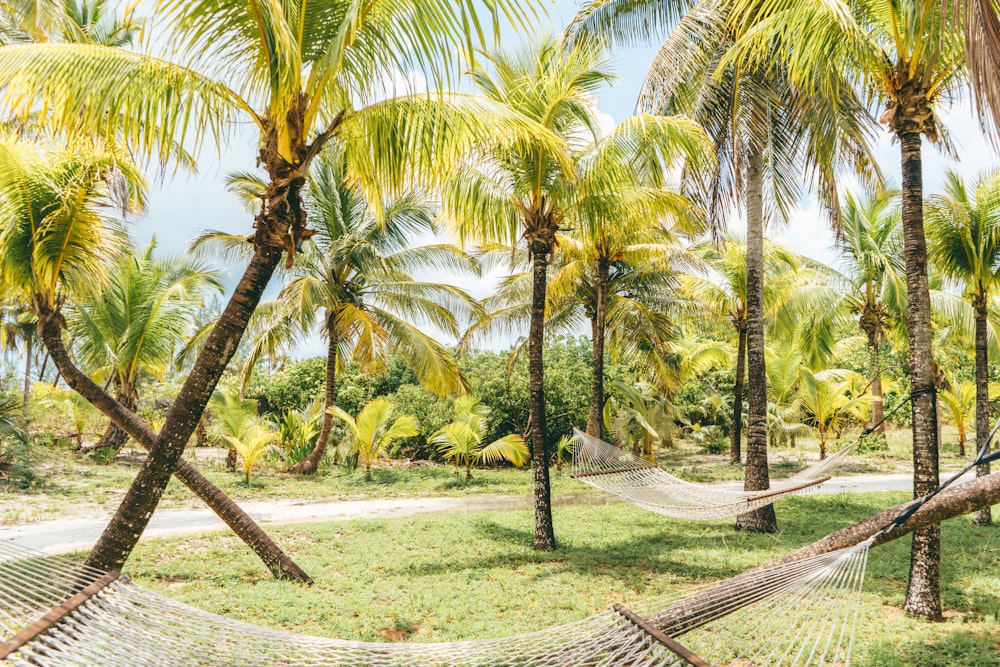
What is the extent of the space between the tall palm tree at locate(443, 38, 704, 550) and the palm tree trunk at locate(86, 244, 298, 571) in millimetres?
3151

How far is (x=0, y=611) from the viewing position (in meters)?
2.24

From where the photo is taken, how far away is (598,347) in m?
10.2

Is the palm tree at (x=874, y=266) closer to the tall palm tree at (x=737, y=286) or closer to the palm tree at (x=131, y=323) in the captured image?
the tall palm tree at (x=737, y=286)

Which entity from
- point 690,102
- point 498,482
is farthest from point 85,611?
point 498,482

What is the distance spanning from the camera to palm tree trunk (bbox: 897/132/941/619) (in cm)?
431

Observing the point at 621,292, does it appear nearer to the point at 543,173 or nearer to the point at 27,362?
the point at 543,173

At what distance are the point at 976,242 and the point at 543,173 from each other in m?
4.93

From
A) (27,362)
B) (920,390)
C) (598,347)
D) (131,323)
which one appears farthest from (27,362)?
(920,390)

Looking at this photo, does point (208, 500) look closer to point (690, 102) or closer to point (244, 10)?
point (244, 10)

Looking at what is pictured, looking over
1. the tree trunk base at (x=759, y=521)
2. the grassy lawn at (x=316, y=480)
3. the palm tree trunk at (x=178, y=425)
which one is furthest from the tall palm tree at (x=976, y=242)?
the palm tree trunk at (x=178, y=425)

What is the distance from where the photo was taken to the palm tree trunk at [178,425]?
3.15m

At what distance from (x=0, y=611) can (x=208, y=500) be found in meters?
2.72

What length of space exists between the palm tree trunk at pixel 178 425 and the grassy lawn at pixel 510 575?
4.50 feet

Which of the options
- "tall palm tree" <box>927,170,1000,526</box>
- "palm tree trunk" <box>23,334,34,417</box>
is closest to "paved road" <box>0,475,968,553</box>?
"tall palm tree" <box>927,170,1000,526</box>
